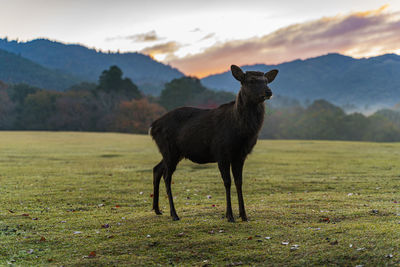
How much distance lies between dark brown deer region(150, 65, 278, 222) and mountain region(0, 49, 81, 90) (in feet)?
428

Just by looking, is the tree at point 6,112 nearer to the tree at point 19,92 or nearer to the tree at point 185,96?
the tree at point 19,92

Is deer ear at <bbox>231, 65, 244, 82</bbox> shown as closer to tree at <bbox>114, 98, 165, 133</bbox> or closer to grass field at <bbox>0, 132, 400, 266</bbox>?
grass field at <bbox>0, 132, 400, 266</bbox>

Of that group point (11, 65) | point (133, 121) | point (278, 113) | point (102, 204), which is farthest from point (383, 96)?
point (102, 204)

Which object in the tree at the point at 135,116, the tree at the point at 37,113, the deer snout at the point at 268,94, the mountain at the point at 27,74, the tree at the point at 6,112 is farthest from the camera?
the mountain at the point at 27,74

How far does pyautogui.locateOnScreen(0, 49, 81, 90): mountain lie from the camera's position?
12704cm

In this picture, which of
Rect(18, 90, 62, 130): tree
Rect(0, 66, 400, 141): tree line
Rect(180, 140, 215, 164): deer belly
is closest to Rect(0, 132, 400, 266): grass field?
Rect(180, 140, 215, 164): deer belly

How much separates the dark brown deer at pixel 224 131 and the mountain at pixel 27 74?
13046 centimetres

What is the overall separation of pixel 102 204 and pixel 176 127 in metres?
4.80

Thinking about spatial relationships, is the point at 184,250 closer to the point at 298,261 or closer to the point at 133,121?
the point at 298,261

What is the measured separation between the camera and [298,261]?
599 centimetres

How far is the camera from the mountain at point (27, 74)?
127m

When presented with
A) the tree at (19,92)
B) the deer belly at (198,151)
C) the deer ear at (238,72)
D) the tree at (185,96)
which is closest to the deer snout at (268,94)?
the deer ear at (238,72)

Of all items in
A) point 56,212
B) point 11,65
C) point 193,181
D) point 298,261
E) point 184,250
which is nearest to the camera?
point 298,261

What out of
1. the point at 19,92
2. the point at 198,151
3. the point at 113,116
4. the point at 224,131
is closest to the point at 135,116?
the point at 113,116
